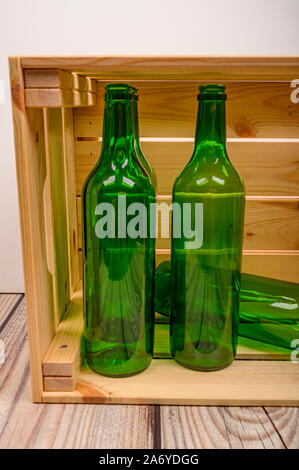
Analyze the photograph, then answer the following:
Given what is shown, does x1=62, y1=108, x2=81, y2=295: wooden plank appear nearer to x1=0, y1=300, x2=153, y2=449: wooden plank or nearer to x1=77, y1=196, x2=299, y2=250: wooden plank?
x1=77, y1=196, x2=299, y2=250: wooden plank

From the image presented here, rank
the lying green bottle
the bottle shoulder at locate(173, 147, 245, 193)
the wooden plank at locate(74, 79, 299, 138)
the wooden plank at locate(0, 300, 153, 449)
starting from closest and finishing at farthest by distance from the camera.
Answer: the wooden plank at locate(0, 300, 153, 449), the bottle shoulder at locate(173, 147, 245, 193), the lying green bottle, the wooden plank at locate(74, 79, 299, 138)

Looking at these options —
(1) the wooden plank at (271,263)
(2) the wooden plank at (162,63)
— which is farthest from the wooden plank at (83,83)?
(1) the wooden plank at (271,263)

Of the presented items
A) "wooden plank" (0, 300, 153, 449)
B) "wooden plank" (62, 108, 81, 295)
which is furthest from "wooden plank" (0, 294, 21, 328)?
"wooden plank" (0, 300, 153, 449)

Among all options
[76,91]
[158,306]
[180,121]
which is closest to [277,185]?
[180,121]

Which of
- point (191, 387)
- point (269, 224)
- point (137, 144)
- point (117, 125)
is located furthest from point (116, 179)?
point (269, 224)

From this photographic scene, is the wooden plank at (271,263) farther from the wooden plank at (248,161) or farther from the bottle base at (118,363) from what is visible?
the bottle base at (118,363)

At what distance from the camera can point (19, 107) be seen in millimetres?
511

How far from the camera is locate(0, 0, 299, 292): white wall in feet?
2.92

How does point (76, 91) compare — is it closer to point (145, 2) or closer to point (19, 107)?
point (19, 107)

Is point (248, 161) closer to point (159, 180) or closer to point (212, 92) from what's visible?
point (159, 180)

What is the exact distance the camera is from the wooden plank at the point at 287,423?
19.9 inches

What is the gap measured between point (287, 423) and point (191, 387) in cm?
12

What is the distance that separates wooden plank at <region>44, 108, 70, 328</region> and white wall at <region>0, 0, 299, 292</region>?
262mm

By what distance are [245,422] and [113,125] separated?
1.32 feet
